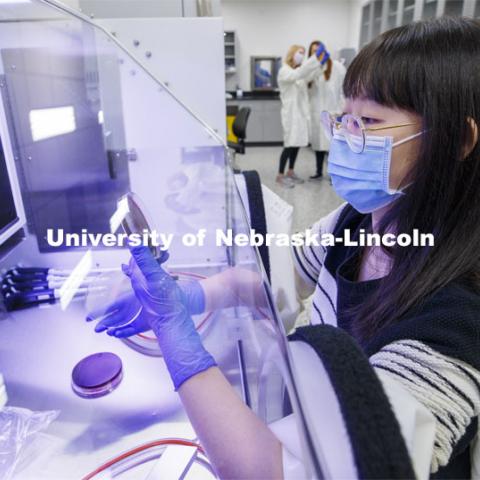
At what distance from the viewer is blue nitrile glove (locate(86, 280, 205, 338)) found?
0.82 m

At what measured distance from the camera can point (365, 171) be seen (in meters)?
0.76

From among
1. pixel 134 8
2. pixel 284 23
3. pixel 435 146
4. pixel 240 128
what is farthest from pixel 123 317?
pixel 284 23

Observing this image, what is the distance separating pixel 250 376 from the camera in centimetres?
71

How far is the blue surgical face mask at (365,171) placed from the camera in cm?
72

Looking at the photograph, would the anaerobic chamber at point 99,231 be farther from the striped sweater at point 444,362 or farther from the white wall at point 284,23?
the white wall at point 284,23

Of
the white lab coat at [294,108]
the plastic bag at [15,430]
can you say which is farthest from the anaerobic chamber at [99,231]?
the white lab coat at [294,108]

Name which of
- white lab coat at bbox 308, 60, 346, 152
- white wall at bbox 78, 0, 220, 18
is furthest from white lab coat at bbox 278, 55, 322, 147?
white wall at bbox 78, 0, 220, 18

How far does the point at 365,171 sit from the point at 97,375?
68 cm

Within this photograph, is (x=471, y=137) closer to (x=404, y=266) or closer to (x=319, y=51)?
(x=404, y=266)

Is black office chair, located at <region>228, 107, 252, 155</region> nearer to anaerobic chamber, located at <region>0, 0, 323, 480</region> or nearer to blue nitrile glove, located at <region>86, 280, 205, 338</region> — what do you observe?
anaerobic chamber, located at <region>0, 0, 323, 480</region>

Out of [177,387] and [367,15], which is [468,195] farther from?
[367,15]

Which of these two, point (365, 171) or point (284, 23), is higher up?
point (284, 23)

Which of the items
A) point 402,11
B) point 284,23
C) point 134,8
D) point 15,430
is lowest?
point 15,430

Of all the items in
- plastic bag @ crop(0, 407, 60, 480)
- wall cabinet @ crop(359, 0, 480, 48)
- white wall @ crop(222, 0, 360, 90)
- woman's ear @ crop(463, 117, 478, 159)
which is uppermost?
white wall @ crop(222, 0, 360, 90)
